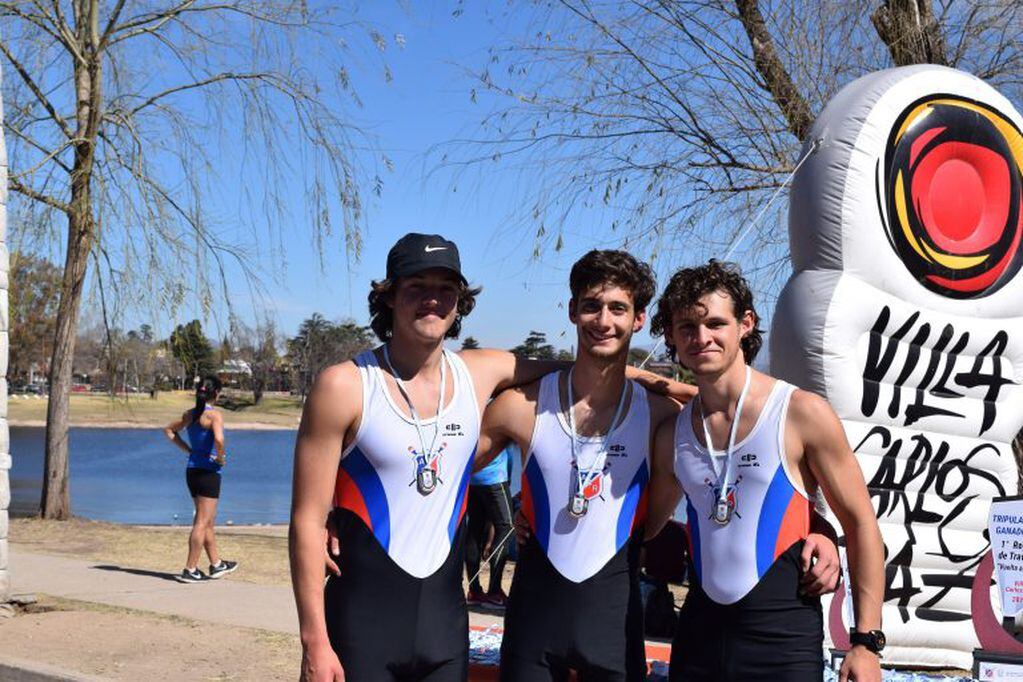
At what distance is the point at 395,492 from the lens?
311cm

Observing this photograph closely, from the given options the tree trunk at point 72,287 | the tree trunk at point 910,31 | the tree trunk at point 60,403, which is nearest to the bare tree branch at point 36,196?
the tree trunk at point 72,287

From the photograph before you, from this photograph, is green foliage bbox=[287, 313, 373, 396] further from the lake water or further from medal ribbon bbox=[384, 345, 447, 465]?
medal ribbon bbox=[384, 345, 447, 465]

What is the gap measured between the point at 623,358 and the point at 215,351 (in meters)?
8.49

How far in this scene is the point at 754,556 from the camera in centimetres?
304

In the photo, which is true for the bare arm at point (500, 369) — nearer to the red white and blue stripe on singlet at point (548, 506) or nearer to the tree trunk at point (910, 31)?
the red white and blue stripe on singlet at point (548, 506)

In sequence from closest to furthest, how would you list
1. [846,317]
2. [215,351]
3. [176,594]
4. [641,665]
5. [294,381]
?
[641,665] < [846,317] < [176,594] < [215,351] < [294,381]

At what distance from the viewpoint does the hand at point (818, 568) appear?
301 centimetres

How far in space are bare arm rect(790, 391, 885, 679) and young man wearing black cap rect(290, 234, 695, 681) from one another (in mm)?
915

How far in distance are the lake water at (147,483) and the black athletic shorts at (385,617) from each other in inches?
307

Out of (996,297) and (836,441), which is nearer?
(836,441)

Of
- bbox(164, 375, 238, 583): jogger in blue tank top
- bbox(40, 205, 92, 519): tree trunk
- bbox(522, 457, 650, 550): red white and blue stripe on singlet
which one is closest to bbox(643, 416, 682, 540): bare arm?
bbox(522, 457, 650, 550): red white and blue stripe on singlet

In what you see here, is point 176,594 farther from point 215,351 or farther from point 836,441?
point 836,441

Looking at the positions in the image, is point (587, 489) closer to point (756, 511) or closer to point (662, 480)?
point (662, 480)

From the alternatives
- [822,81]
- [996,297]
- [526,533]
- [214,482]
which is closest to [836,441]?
[526,533]
